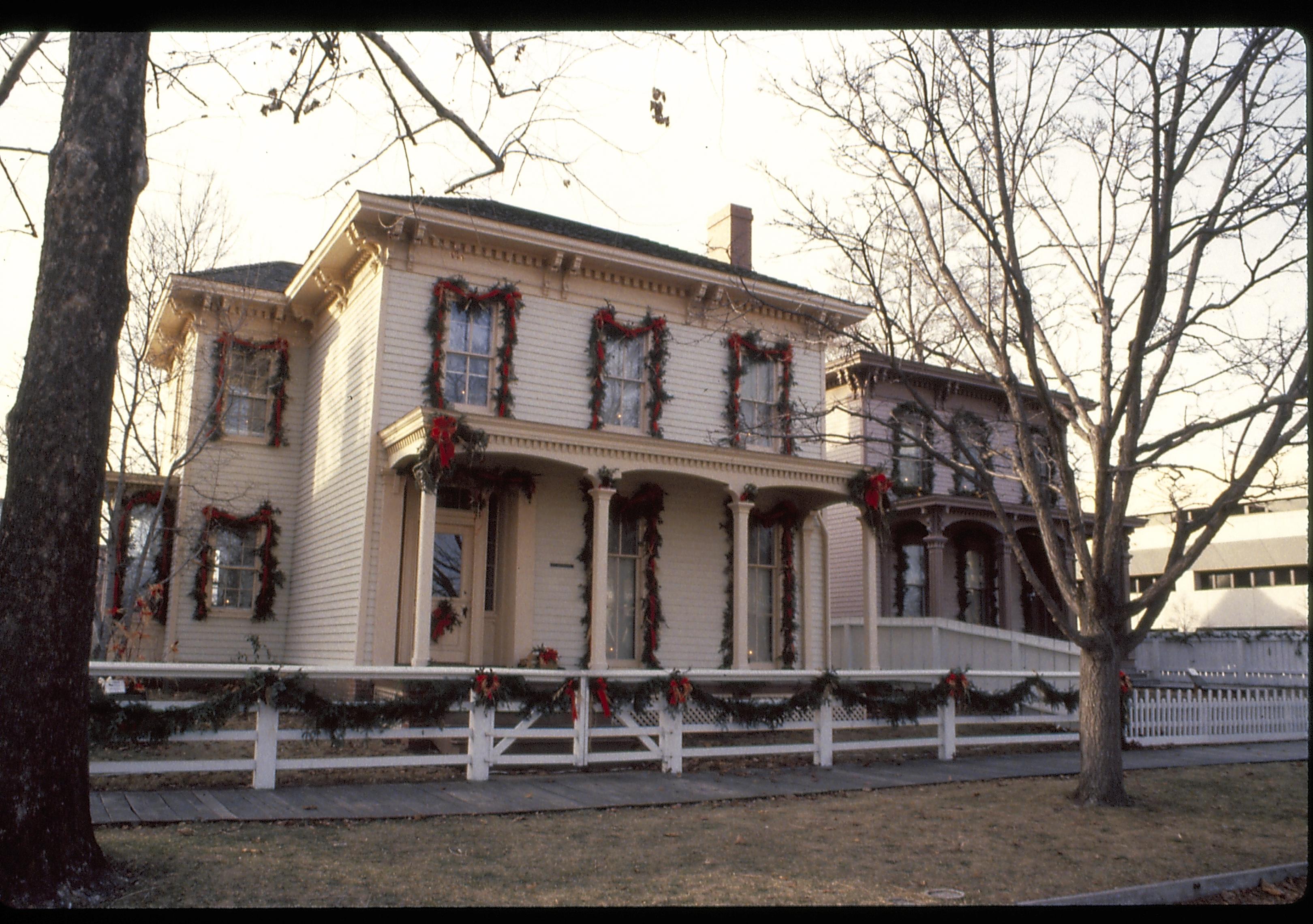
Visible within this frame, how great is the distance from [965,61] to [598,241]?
708 cm

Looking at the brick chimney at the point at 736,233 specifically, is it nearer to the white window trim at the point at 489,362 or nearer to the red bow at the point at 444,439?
the white window trim at the point at 489,362

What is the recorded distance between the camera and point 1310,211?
15.0ft

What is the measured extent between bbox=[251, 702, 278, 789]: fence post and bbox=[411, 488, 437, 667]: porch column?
358 centimetres

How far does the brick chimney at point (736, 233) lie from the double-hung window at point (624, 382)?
4.25 m

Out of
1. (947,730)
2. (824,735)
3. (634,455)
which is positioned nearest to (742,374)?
(634,455)

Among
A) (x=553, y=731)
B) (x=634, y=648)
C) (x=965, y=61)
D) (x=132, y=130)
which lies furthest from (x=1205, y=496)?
(x=132, y=130)

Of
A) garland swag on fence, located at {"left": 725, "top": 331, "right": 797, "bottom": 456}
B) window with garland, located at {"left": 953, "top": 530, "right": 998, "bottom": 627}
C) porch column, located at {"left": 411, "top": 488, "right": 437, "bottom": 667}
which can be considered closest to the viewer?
porch column, located at {"left": 411, "top": 488, "right": 437, "bottom": 667}

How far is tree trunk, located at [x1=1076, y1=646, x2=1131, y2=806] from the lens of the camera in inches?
393

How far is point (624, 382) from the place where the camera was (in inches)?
669

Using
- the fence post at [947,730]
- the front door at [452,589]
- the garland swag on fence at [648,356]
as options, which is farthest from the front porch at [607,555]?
the fence post at [947,730]

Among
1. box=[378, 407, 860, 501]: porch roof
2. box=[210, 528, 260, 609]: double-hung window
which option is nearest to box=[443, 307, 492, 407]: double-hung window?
box=[378, 407, 860, 501]: porch roof

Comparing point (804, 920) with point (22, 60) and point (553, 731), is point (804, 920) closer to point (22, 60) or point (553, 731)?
point (553, 731)

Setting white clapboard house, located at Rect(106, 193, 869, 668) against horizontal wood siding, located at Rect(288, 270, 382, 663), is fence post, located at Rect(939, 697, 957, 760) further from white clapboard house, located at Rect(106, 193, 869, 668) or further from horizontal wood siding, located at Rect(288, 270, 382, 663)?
horizontal wood siding, located at Rect(288, 270, 382, 663)

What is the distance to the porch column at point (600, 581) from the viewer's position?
14539 mm
